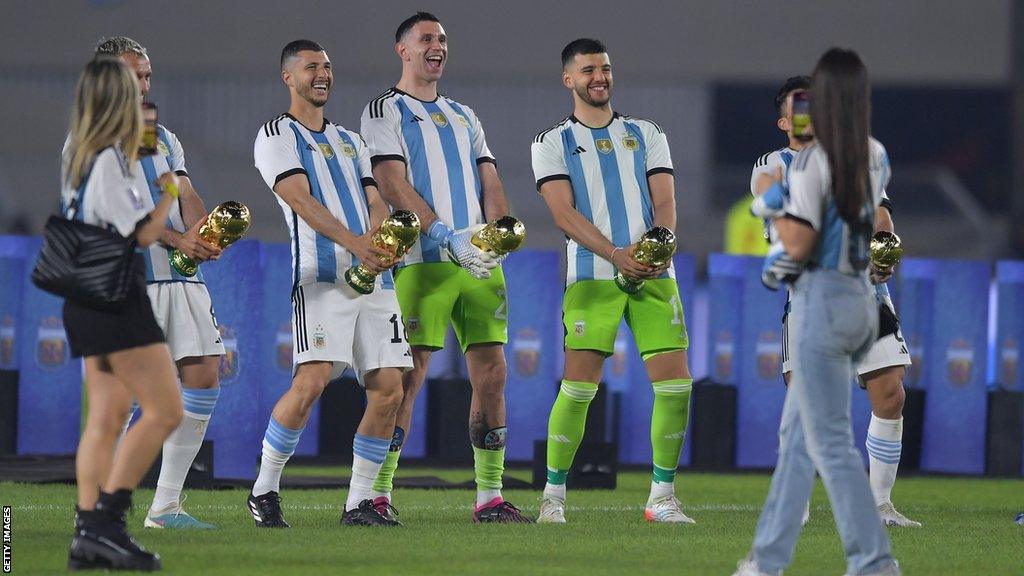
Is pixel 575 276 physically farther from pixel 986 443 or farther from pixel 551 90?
pixel 551 90

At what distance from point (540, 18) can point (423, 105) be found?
13.0 meters

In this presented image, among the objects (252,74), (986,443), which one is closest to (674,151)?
(252,74)

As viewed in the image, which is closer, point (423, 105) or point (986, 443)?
point (423, 105)

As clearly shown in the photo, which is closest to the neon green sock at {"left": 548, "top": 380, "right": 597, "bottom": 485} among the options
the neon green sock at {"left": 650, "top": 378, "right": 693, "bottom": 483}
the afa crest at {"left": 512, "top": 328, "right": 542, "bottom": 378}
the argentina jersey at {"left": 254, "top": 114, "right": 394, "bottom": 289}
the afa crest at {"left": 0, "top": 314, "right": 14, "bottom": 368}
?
the neon green sock at {"left": 650, "top": 378, "right": 693, "bottom": 483}

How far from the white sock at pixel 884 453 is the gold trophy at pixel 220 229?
9.86ft

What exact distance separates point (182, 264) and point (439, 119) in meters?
1.37

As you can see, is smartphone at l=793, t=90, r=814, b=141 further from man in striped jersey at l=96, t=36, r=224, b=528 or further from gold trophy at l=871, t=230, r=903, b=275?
man in striped jersey at l=96, t=36, r=224, b=528

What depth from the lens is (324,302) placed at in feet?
20.8

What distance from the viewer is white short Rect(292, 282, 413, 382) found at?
631cm

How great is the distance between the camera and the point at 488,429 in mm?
6875

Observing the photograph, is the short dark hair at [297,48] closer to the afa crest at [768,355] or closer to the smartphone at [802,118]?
the smartphone at [802,118]

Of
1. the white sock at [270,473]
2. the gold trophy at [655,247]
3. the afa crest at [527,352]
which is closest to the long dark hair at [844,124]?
the gold trophy at [655,247]

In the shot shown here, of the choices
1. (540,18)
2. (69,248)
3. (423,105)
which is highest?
(540,18)

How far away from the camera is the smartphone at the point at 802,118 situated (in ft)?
16.4
